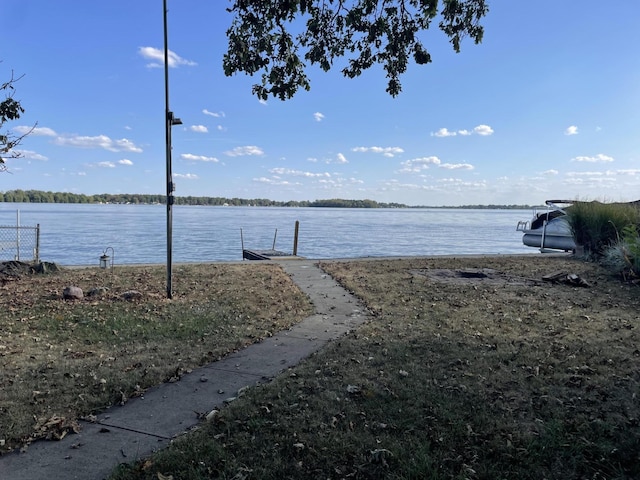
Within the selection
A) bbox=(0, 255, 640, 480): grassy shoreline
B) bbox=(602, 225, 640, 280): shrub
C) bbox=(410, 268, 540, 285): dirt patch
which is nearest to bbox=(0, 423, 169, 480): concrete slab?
bbox=(0, 255, 640, 480): grassy shoreline

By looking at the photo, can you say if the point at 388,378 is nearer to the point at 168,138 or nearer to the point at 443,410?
the point at 443,410

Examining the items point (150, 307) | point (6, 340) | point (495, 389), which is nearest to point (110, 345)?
point (6, 340)

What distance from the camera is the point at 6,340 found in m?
6.04

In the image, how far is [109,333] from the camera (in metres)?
6.50

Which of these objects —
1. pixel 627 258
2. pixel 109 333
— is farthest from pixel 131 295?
pixel 627 258

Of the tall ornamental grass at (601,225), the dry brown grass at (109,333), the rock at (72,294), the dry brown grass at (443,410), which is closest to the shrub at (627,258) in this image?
the tall ornamental grass at (601,225)

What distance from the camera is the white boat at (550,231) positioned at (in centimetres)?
2138

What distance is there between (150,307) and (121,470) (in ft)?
17.1

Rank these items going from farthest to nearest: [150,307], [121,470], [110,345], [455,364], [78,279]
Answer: [78,279] → [150,307] → [110,345] → [455,364] → [121,470]

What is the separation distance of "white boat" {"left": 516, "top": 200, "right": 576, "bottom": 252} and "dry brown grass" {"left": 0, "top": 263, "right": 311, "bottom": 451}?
49.8 feet

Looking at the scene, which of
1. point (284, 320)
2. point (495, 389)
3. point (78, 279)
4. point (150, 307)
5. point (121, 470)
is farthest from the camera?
point (78, 279)

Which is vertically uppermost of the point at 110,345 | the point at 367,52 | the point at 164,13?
the point at 164,13

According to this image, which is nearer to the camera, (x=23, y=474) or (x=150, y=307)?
(x=23, y=474)

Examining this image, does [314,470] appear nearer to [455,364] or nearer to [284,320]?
[455,364]
